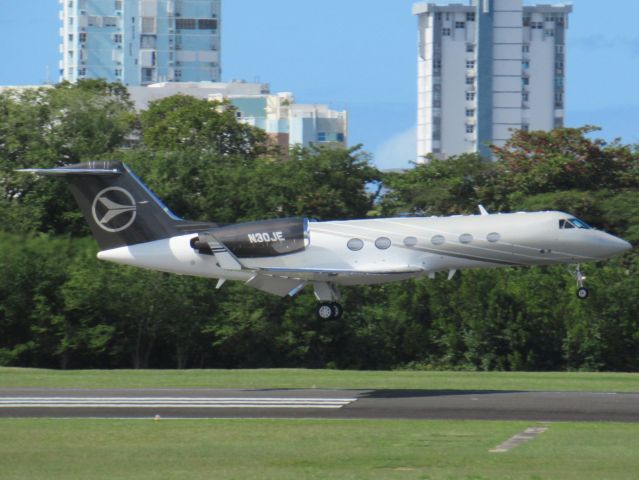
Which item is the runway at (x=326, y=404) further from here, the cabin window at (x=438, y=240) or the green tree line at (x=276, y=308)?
the green tree line at (x=276, y=308)

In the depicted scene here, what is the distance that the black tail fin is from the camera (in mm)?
36844

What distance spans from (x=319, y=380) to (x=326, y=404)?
6.96 metres

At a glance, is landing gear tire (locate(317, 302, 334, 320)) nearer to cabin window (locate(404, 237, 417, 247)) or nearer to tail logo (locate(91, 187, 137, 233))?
cabin window (locate(404, 237, 417, 247))

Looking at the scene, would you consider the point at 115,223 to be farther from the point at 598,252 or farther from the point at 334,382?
the point at 598,252

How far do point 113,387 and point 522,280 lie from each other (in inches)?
978

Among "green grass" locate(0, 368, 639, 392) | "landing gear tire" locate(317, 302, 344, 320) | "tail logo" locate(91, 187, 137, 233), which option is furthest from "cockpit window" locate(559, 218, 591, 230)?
"tail logo" locate(91, 187, 137, 233)

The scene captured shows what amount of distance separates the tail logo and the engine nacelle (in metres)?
2.42

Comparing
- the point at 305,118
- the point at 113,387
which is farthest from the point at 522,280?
the point at 305,118

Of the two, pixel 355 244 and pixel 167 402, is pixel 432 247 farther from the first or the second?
pixel 167 402

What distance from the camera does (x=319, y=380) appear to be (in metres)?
33.2

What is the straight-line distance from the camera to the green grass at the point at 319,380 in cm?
3114

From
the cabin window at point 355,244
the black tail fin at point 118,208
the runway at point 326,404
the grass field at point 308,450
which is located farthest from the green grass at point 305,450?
the black tail fin at point 118,208

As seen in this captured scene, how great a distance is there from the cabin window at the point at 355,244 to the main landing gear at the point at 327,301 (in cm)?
145

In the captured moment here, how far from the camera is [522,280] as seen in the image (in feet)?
170
